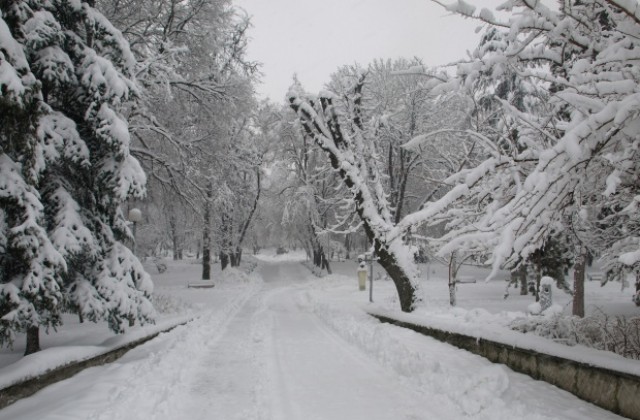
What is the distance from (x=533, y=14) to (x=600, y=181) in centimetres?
172

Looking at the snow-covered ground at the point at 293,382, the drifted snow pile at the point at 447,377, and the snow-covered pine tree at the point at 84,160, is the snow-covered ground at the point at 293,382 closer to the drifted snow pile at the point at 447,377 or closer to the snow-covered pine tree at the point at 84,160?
the drifted snow pile at the point at 447,377

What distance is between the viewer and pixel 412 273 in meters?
13.1

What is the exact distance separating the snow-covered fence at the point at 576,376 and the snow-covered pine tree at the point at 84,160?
20.1 feet

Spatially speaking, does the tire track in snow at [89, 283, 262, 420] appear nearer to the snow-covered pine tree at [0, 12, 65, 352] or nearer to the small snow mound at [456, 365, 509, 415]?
the snow-covered pine tree at [0, 12, 65, 352]

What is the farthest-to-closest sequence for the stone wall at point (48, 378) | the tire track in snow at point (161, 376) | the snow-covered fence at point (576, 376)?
the stone wall at point (48, 378) → the tire track in snow at point (161, 376) → the snow-covered fence at point (576, 376)

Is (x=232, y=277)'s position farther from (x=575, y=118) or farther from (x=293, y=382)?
(x=575, y=118)

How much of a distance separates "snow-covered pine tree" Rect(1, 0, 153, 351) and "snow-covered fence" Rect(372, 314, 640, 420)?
613 cm

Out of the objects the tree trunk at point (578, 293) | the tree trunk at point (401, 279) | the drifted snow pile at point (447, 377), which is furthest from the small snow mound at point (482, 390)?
the tree trunk at point (578, 293)

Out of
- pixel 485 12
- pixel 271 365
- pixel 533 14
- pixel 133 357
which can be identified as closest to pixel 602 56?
pixel 533 14

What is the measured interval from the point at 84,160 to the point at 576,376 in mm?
7849

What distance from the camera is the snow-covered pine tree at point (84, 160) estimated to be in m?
7.04

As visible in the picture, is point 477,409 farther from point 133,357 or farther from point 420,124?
point 420,124

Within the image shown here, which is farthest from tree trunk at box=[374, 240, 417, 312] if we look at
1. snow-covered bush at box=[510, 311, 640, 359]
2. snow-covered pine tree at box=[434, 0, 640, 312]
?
snow-covered pine tree at box=[434, 0, 640, 312]

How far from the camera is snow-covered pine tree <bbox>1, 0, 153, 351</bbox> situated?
7035mm
